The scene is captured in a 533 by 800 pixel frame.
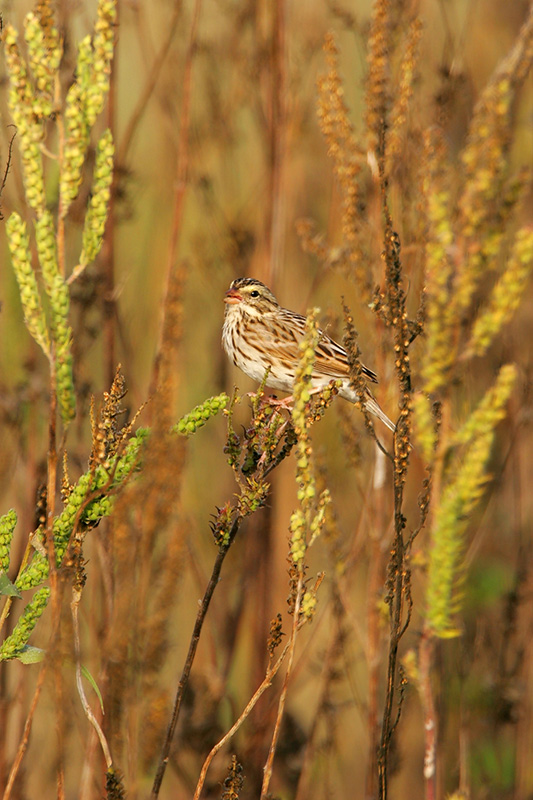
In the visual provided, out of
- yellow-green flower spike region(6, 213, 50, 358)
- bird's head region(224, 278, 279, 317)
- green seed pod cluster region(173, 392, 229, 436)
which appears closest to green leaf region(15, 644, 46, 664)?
green seed pod cluster region(173, 392, 229, 436)

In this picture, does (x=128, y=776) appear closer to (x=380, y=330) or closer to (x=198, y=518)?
(x=380, y=330)

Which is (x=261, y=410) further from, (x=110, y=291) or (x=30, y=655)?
(x=110, y=291)

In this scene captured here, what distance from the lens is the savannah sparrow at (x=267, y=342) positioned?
4.12 m

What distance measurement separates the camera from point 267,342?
4273mm

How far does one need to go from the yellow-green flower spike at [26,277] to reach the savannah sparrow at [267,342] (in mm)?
2599

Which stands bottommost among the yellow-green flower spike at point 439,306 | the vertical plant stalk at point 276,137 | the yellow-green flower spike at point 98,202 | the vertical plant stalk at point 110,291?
the yellow-green flower spike at point 439,306

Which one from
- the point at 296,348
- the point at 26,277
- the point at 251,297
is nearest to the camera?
the point at 26,277

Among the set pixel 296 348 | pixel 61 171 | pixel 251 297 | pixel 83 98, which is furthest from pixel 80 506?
pixel 251 297

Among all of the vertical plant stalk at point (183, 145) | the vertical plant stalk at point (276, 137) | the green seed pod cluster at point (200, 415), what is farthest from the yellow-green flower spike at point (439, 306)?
the vertical plant stalk at point (276, 137)

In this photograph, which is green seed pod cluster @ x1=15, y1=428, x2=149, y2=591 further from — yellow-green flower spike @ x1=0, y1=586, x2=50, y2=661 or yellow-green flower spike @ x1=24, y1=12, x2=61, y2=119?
yellow-green flower spike @ x1=24, y1=12, x2=61, y2=119

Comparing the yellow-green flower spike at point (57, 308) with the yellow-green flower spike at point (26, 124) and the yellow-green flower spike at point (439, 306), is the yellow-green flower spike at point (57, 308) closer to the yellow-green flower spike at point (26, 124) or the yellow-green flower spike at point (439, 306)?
the yellow-green flower spike at point (26, 124)

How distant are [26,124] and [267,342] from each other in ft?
9.61

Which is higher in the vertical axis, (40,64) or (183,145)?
(183,145)

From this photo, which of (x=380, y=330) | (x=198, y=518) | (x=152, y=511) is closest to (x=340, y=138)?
(x=380, y=330)
